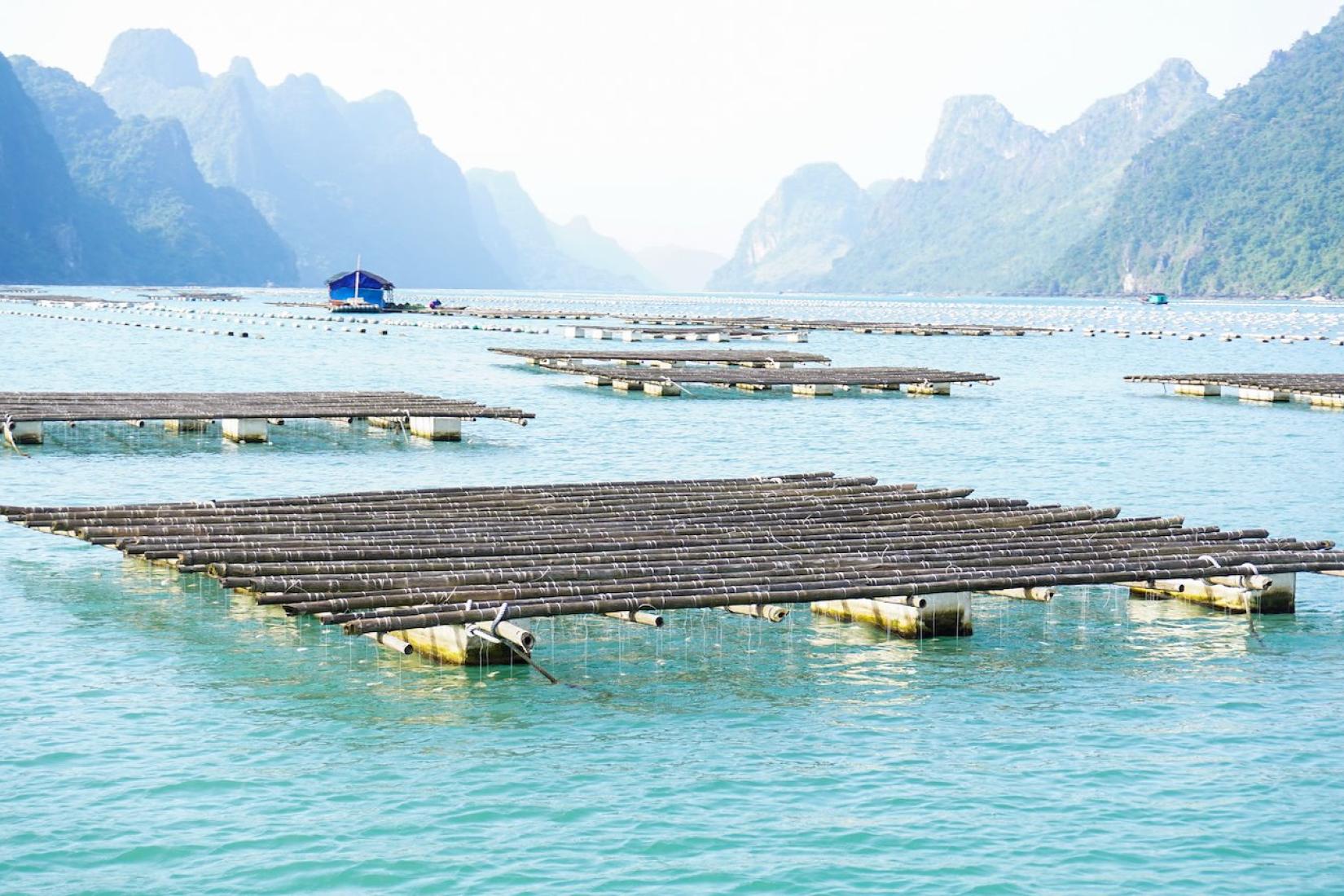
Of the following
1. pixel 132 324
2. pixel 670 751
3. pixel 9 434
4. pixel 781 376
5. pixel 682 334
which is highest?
pixel 132 324

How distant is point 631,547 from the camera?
689 inches

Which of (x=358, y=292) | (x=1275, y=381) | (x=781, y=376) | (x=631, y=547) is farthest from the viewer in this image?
(x=358, y=292)

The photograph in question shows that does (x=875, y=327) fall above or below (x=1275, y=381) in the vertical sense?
above

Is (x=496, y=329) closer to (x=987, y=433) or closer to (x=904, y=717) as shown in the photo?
(x=987, y=433)

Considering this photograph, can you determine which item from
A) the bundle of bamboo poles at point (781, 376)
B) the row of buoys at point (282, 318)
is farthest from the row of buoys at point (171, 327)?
the bundle of bamboo poles at point (781, 376)

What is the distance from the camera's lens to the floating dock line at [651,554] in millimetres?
14781

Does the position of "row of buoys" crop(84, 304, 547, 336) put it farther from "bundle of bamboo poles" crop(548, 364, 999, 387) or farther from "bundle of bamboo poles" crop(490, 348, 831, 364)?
"bundle of bamboo poles" crop(548, 364, 999, 387)

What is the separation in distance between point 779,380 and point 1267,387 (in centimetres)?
1600

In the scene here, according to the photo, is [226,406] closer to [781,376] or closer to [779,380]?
[779,380]

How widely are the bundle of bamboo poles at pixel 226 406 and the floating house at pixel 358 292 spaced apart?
3198 inches

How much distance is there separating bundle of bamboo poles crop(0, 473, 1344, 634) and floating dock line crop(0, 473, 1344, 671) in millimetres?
36

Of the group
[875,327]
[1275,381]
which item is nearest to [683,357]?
[1275,381]

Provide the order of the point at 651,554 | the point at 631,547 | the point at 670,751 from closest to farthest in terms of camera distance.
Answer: the point at 670,751, the point at 651,554, the point at 631,547

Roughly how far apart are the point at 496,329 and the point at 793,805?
8376 cm
